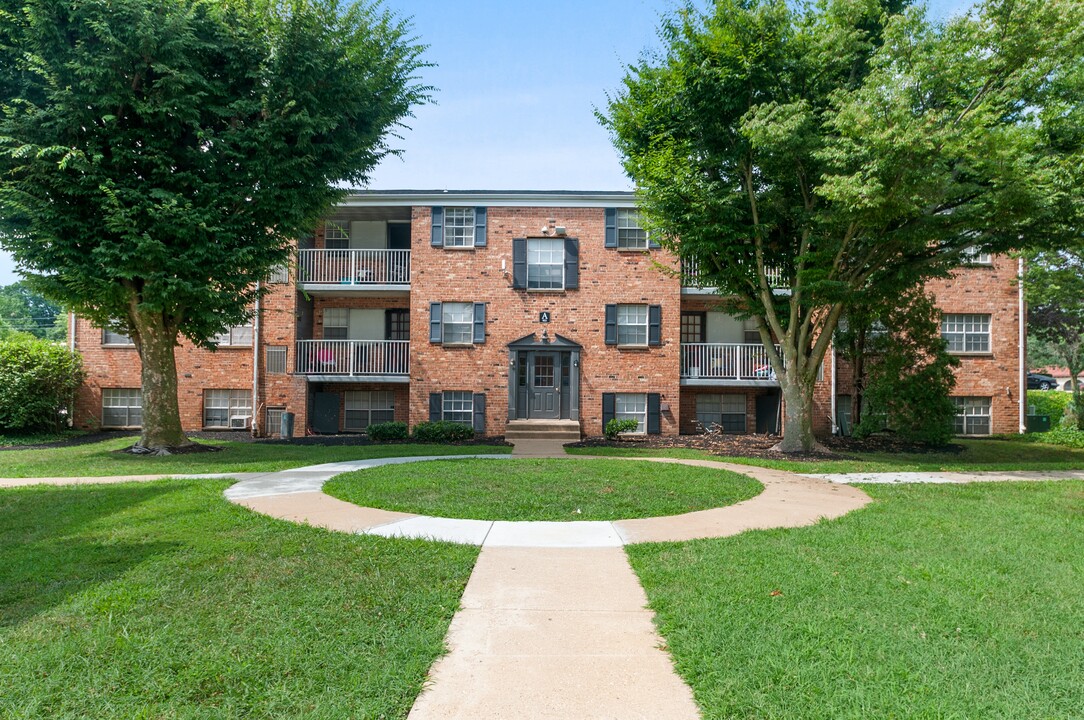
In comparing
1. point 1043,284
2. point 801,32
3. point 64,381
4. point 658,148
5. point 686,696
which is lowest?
point 686,696

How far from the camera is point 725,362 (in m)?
18.1

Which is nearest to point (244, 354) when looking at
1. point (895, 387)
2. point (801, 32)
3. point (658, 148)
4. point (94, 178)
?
point (94, 178)

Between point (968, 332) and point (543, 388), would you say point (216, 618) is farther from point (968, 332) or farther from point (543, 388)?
point (968, 332)

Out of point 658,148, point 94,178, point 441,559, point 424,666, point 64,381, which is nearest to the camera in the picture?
point 424,666

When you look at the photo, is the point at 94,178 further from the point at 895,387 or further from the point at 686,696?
the point at 895,387

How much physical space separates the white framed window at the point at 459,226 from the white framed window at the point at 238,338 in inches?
256

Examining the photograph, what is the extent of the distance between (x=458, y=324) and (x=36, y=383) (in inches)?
454

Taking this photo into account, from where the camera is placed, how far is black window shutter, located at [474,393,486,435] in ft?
57.8

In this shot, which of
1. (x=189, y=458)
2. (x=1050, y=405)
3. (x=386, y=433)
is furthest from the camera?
(x=1050, y=405)

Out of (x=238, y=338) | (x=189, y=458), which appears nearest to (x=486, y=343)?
(x=238, y=338)

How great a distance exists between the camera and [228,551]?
16.1 ft

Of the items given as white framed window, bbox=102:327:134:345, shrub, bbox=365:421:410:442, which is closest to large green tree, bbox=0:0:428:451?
shrub, bbox=365:421:410:442

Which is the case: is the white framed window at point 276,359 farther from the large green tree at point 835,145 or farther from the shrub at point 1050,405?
the shrub at point 1050,405

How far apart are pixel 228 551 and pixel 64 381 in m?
16.8
